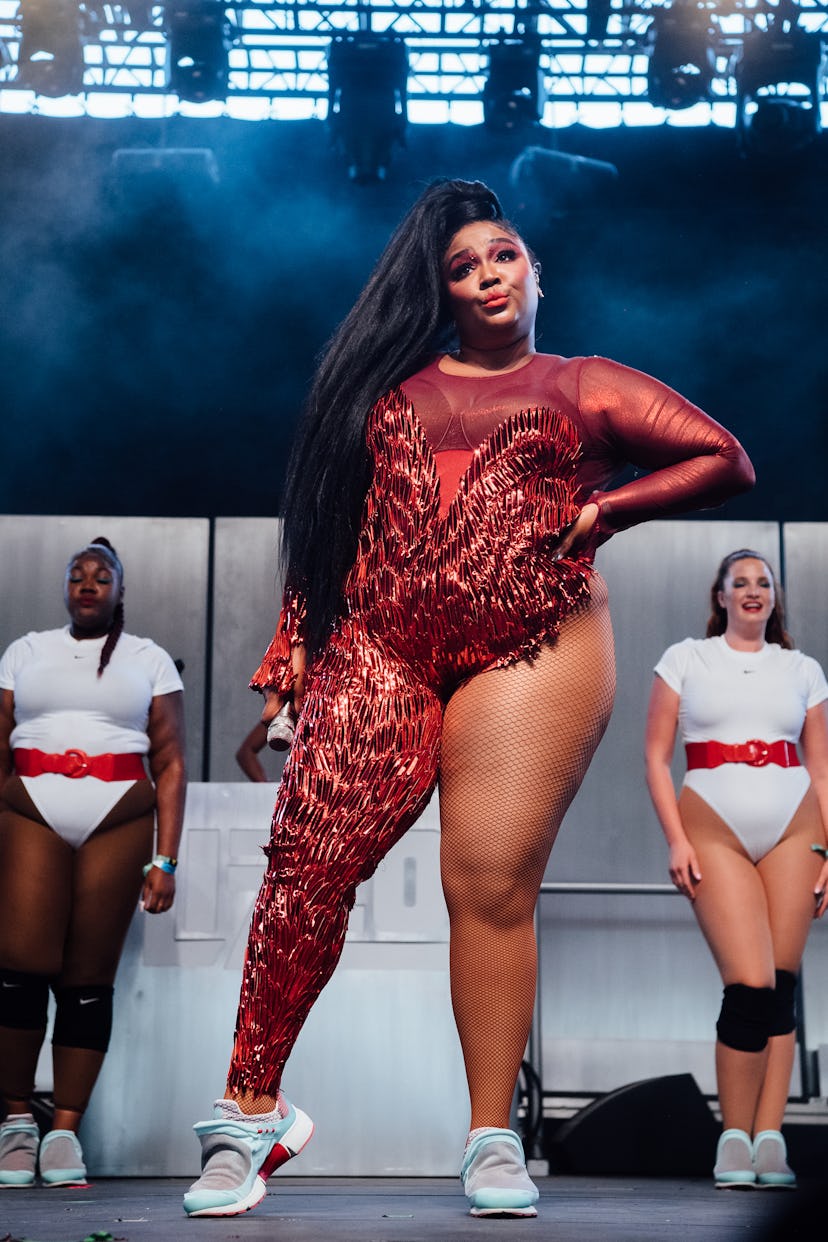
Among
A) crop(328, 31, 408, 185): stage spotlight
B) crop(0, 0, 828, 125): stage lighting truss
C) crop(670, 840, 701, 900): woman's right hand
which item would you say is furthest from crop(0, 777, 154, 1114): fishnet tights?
crop(0, 0, 828, 125): stage lighting truss

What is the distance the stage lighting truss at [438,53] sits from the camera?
4.45m

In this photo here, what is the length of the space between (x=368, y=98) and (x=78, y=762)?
2.45 meters

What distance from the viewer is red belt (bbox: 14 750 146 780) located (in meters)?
3.08

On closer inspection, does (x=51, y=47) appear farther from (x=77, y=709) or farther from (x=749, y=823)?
(x=749, y=823)

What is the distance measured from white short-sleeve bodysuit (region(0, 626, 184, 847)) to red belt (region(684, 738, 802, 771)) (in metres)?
1.18

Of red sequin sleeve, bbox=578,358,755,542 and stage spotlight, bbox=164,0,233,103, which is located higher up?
stage spotlight, bbox=164,0,233,103

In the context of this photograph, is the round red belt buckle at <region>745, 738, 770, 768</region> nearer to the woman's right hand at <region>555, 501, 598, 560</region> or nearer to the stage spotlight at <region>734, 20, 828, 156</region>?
the woman's right hand at <region>555, 501, 598, 560</region>

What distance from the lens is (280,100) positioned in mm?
4691

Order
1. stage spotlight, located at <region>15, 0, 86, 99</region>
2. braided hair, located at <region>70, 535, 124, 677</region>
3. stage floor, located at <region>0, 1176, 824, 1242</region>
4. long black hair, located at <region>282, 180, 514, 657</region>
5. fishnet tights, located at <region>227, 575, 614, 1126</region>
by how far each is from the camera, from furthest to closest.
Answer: stage spotlight, located at <region>15, 0, 86, 99</region> < braided hair, located at <region>70, 535, 124, 677</region> < long black hair, located at <region>282, 180, 514, 657</region> < fishnet tights, located at <region>227, 575, 614, 1126</region> < stage floor, located at <region>0, 1176, 824, 1242</region>

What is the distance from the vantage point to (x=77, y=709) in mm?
3129

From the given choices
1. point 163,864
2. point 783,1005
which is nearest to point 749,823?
point 783,1005

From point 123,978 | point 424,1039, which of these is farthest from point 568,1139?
point 123,978

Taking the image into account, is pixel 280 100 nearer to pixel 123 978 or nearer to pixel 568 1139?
pixel 123 978

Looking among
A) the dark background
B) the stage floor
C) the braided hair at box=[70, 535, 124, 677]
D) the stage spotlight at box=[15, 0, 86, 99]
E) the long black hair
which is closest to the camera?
the stage floor
